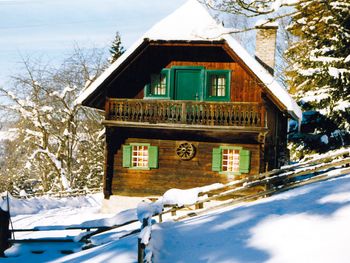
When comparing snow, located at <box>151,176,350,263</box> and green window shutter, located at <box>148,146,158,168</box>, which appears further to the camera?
green window shutter, located at <box>148,146,158,168</box>

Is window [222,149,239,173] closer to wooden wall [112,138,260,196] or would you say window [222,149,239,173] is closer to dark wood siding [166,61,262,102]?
wooden wall [112,138,260,196]

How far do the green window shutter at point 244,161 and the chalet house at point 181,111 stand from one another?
4 cm

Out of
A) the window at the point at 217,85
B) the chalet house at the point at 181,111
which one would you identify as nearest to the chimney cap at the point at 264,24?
the chalet house at the point at 181,111

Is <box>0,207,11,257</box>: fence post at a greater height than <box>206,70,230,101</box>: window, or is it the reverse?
<box>206,70,230,101</box>: window

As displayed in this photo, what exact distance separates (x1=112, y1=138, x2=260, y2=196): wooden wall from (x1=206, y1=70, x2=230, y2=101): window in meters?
2.01

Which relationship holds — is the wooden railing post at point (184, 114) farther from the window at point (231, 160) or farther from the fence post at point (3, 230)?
the fence post at point (3, 230)

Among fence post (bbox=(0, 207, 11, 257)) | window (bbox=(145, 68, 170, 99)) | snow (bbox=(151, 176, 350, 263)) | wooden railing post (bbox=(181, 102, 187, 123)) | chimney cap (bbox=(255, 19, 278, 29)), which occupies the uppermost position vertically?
chimney cap (bbox=(255, 19, 278, 29))

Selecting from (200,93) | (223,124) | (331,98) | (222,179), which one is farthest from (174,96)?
(331,98)

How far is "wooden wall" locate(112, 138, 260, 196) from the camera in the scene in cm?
1809

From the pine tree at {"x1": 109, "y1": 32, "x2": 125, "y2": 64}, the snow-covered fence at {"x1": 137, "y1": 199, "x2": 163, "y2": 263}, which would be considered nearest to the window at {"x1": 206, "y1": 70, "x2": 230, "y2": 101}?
the snow-covered fence at {"x1": 137, "y1": 199, "x2": 163, "y2": 263}

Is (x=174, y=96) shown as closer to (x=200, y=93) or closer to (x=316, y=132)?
(x=200, y=93)

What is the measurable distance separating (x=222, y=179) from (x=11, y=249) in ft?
32.0

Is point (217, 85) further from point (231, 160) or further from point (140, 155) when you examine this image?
point (140, 155)

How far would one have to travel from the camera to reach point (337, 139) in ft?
69.0
